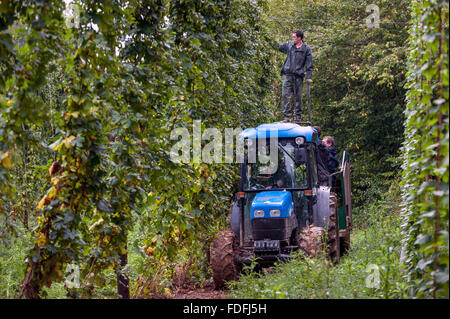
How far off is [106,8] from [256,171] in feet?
15.8

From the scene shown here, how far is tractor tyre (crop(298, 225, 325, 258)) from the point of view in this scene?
8711 millimetres

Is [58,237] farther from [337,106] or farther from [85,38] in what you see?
[337,106]

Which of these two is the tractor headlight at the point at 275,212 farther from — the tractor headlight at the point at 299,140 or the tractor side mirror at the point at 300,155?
the tractor headlight at the point at 299,140

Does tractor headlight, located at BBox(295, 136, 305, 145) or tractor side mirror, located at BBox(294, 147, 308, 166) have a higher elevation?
tractor headlight, located at BBox(295, 136, 305, 145)

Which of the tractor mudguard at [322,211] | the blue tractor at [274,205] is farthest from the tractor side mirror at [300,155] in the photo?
the tractor mudguard at [322,211]

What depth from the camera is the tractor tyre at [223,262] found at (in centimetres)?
911

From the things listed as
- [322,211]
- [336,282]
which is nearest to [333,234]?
[322,211]

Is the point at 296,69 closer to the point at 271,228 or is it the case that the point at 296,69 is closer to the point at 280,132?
the point at 280,132

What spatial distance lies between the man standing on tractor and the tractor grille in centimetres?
374

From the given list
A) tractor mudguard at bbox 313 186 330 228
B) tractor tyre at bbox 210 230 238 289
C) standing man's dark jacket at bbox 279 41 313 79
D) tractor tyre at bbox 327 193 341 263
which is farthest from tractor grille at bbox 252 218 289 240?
standing man's dark jacket at bbox 279 41 313 79

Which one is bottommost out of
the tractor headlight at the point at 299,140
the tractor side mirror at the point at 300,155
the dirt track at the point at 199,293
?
the dirt track at the point at 199,293

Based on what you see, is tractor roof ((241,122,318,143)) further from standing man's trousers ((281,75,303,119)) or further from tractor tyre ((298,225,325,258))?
standing man's trousers ((281,75,303,119))

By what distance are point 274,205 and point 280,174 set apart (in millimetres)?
883

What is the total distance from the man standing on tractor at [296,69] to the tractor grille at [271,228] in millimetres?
3743
